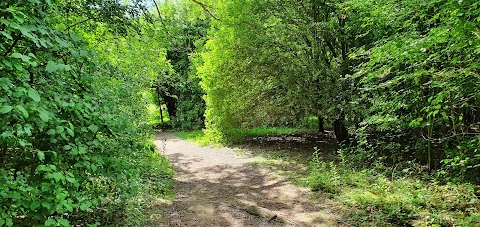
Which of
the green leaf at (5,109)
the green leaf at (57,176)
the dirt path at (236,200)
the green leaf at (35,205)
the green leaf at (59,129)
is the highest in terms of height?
the green leaf at (5,109)

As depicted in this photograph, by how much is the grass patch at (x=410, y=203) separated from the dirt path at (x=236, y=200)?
49 cm

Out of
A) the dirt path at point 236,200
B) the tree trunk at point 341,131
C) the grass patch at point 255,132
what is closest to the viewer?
the dirt path at point 236,200

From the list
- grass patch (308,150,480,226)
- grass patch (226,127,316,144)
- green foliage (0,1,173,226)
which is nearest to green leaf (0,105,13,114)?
green foliage (0,1,173,226)

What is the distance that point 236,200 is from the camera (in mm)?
6250

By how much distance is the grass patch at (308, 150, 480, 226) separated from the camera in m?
4.24

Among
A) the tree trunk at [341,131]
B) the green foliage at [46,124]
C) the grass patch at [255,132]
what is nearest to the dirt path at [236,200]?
the green foliage at [46,124]

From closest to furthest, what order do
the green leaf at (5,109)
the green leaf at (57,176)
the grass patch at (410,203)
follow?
the green leaf at (5,109)
the green leaf at (57,176)
the grass patch at (410,203)

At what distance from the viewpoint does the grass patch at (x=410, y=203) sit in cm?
424

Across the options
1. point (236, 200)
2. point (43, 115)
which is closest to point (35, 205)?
point (43, 115)

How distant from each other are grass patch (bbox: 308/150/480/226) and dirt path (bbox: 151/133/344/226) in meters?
0.49

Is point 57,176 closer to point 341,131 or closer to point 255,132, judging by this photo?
point 341,131

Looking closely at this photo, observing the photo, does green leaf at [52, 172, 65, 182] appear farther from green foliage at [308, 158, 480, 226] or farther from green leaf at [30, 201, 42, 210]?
green foliage at [308, 158, 480, 226]

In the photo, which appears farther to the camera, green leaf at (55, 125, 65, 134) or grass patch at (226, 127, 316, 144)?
grass patch at (226, 127, 316, 144)

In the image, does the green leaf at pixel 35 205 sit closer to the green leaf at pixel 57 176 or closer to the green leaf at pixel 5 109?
the green leaf at pixel 57 176
